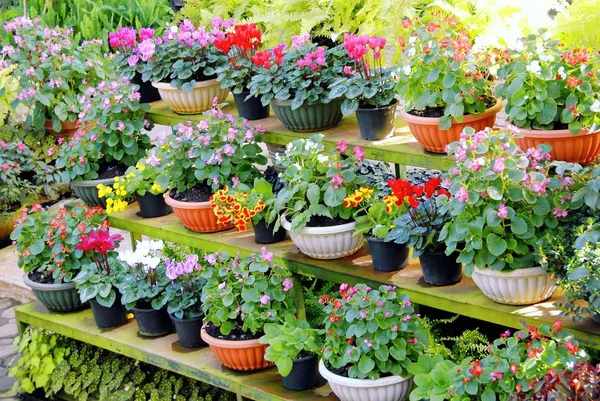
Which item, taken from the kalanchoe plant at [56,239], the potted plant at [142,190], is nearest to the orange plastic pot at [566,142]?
the potted plant at [142,190]

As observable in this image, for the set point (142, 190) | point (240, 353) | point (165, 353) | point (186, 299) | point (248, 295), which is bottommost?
point (165, 353)

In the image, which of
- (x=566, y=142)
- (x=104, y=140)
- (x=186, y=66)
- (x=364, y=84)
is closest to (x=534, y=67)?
(x=566, y=142)

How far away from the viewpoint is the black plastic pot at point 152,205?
452 cm

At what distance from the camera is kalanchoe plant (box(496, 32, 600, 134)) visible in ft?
10.3

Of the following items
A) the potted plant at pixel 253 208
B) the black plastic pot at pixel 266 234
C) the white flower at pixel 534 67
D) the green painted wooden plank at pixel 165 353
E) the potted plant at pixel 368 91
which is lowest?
the green painted wooden plank at pixel 165 353

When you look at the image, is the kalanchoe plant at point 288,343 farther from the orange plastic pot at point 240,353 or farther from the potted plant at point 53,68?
the potted plant at point 53,68

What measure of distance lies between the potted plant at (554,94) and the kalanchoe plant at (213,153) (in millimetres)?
1257

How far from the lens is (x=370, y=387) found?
11.5ft

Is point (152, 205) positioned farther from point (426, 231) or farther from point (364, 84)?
point (426, 231)

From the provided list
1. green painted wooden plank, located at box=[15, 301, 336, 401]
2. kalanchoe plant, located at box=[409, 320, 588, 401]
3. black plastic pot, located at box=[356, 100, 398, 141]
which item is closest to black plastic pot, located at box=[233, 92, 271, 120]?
black plastic pot, located at box=[356, 100, 398, 141]

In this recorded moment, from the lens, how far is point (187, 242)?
4.34 meters

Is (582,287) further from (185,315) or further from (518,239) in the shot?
(185,315)

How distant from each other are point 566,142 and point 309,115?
1.12 meters

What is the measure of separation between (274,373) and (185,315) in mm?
476
